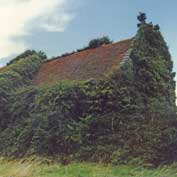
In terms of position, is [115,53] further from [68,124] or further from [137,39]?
[68,124]

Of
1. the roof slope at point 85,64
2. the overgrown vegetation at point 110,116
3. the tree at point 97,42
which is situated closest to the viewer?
the overgrown vegetation at point 110,116

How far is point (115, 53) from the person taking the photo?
2789cm

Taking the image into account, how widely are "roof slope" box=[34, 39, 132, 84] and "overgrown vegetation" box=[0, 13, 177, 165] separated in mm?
1428

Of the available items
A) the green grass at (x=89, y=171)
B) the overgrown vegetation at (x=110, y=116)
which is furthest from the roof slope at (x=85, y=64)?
the green grass at (x=89, y=171)

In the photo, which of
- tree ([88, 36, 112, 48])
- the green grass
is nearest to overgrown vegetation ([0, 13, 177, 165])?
the green grass

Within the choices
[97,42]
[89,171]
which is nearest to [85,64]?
[97,42]

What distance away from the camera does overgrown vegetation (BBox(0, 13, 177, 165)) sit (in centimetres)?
2122

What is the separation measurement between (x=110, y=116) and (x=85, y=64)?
6.75 meters

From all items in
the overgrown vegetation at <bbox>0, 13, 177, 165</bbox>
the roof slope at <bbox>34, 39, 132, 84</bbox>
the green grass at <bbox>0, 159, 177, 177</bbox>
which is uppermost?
the roof slope at <bbox>34, 39, 132, 84</bbox>

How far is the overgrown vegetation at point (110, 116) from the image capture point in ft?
69.6

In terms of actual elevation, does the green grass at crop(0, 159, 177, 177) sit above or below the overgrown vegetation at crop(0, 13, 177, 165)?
below

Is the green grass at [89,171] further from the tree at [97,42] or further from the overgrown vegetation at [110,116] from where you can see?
the tree at [97,42]

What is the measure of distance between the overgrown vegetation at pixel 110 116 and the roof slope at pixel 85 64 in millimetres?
1428

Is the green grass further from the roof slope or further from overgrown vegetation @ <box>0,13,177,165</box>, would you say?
the roof slope
